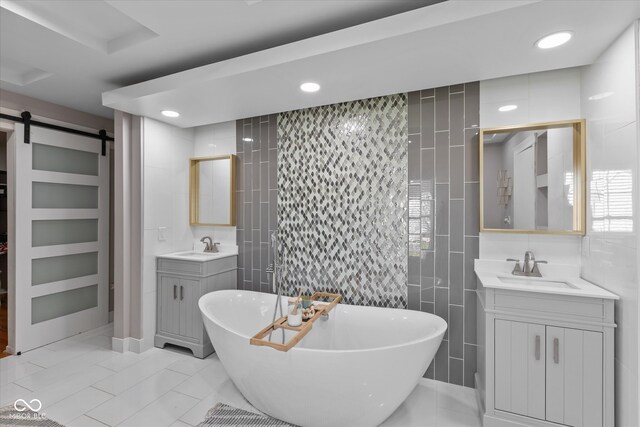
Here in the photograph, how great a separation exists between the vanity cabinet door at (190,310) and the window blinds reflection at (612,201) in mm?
2988

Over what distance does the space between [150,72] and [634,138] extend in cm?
313

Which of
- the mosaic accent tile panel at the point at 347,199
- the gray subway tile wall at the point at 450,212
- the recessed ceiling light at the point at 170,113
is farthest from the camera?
the recessed ceiling light at the point at 170,113

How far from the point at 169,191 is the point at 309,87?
1881 mm

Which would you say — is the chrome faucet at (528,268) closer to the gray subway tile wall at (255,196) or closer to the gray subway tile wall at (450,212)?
the gray subway tile wall at (450,212)

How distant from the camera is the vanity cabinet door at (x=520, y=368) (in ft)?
5.69

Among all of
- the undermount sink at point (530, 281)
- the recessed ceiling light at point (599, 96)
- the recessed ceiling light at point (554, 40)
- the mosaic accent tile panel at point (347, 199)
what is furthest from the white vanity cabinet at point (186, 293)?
the recessed ceiling light at point (599, 96)

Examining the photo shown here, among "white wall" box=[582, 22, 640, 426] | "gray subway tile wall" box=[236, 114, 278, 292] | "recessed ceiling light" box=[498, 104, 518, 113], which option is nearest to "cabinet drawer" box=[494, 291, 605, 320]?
"white wall" box=[582, 22, 640, 426]

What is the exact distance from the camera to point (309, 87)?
7.39 feet

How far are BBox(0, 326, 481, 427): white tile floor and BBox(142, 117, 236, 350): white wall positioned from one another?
47cm

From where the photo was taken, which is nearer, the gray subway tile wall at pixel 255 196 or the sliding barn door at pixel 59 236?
the sliding barn door at pixel 59 236

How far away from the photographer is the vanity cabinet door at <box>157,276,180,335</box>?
291cm

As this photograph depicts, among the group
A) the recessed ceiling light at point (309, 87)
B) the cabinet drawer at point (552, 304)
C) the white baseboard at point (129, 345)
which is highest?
the recessed ceiling light at point (309, 87)

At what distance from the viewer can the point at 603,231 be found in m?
1.74

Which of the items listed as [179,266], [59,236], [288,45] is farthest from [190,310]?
[288,45]
